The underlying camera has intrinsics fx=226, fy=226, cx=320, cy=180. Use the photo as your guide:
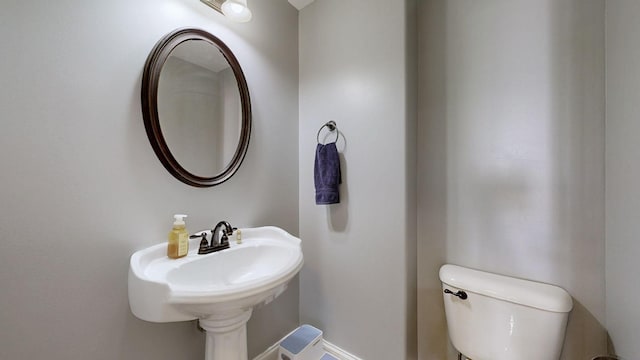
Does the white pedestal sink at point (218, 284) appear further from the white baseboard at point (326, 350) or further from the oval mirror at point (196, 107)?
the white baseboard at point (326, 350)

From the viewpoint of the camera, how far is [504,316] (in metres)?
1.00

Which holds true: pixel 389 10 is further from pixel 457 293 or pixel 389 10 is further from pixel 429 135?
pixel 457 293

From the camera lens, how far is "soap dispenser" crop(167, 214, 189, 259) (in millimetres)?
953

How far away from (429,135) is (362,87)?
0.50 m

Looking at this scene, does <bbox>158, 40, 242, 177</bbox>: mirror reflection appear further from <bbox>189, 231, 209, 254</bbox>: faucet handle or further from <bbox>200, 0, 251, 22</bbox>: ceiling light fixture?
<bbox>189, 231, 209, 254</bbox>: faucet handle

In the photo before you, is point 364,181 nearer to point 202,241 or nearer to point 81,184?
point 202,241

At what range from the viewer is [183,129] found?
107 cm

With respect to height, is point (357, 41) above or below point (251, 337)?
above

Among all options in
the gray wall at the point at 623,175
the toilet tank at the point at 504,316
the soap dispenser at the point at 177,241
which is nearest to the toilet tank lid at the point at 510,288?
the toilet tank at the point at 504,316

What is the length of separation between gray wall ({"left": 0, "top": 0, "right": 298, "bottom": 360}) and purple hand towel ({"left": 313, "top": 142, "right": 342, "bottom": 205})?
2.07 feet

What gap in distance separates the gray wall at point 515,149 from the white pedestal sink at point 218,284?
3.03 ft

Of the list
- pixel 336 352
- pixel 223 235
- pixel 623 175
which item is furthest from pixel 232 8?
pixel 336 352

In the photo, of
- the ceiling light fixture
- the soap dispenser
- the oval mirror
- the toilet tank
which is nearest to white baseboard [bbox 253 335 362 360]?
the toilet tank

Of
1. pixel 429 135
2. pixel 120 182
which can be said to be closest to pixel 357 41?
pixel 429 135
